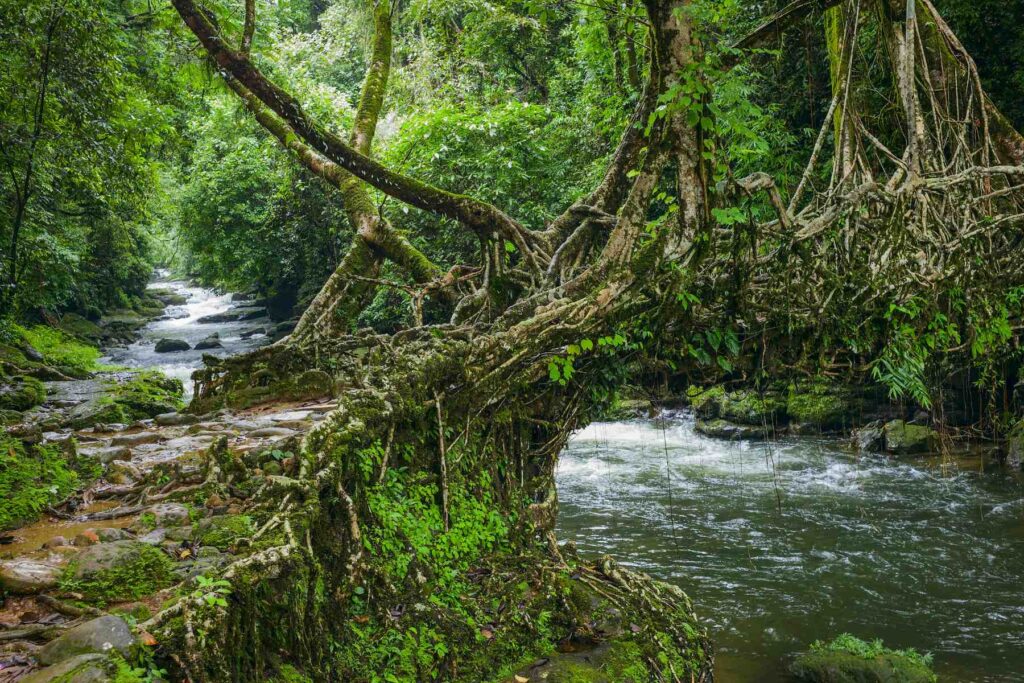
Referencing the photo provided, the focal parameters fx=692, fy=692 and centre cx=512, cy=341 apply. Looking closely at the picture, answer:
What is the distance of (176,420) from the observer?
6359mm

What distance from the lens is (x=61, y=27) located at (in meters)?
8.95

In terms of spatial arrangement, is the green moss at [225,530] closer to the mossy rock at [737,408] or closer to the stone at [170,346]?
the mossy rock at [737,408]

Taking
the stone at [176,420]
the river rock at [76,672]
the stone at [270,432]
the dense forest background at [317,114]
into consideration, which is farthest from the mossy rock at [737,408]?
the river rock at [76,672]

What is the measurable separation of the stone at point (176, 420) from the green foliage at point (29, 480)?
1.31 m

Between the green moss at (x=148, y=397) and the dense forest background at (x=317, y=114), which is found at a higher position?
the dense forest background at (x=317, y=114)

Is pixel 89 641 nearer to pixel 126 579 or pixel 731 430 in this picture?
pixel 126 579

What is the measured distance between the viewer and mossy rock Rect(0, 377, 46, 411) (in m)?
7.75

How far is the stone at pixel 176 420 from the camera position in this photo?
20.6ft

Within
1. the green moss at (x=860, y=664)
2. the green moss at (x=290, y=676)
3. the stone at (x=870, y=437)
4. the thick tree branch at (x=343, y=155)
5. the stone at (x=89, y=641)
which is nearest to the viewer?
the stone at (x=89, y=641)

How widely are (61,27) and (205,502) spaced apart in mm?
8154

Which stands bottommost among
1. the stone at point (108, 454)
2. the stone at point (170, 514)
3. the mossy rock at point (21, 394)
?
the stone at point (170, 514)

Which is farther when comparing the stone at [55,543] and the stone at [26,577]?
the stone at [55,543]

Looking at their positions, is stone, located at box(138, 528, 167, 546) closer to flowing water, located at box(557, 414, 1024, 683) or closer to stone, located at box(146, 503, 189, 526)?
stone, located at box(146, 503, 189, 526)

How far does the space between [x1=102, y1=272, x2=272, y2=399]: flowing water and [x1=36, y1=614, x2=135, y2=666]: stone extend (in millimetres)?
10444
